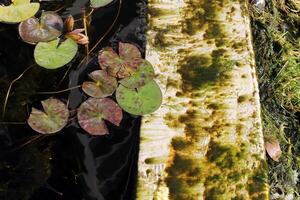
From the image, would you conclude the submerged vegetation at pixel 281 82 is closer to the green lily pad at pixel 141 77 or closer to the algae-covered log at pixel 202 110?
the algae-covered log at pixel 202 110

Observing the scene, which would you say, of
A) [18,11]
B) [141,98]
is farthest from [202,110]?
[18,11]

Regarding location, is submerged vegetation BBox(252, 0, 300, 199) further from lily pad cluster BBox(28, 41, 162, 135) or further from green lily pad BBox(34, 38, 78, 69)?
green lily pad BBox(34, 38, 78, 69)

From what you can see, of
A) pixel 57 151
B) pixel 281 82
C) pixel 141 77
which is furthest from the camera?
pixel 281 82

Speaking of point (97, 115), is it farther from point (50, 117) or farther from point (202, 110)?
point (202, 110)

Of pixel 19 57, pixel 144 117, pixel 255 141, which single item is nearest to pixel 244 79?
pixel 255 141

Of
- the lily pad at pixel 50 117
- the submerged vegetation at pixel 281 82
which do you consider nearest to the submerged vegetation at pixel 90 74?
the lily pad at pixel 50 117

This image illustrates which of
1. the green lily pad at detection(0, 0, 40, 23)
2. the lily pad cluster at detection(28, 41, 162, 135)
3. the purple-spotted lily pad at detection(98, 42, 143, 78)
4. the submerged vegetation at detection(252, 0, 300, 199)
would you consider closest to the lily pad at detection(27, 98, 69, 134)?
the lily pad cluster at detection(28, 41, 162, 135)

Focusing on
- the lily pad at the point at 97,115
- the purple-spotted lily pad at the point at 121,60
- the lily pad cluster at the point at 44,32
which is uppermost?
the lily pad cluster at the point at 44,32
